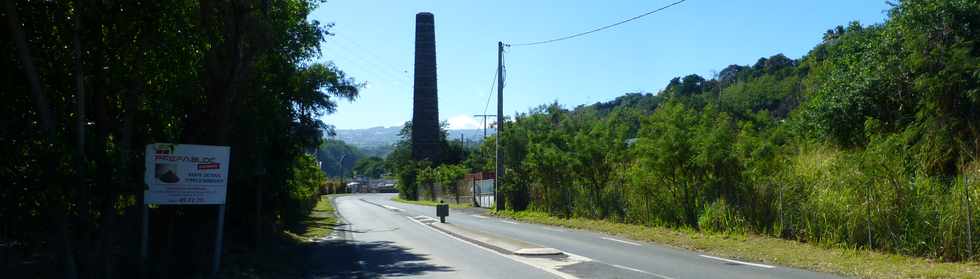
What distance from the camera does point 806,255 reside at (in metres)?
16.5

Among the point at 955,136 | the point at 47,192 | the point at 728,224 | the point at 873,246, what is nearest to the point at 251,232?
the point at 47,192

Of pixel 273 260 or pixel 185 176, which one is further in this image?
pixel 273 260

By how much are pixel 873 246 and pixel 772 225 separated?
12.8 feet

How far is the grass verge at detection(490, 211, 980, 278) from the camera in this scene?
13.6m

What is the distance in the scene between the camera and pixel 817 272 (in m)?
14.0

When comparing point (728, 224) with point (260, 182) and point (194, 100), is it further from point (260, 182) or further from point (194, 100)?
point (194, 100)

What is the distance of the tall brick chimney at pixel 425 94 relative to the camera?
78625 mm

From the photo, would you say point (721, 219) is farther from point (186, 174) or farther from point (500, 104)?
point (500, 104)

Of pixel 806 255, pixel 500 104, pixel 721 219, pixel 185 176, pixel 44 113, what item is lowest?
pixel 806 255

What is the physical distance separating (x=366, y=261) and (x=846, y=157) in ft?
37.4

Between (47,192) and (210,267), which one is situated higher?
(47,192)

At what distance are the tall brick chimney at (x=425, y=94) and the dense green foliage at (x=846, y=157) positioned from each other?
47289 mm

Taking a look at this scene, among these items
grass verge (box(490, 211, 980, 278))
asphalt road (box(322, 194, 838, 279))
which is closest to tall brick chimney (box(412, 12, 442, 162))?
asphalt road (box(322, 194, 838, 279))

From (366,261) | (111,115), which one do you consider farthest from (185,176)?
(366,261)
